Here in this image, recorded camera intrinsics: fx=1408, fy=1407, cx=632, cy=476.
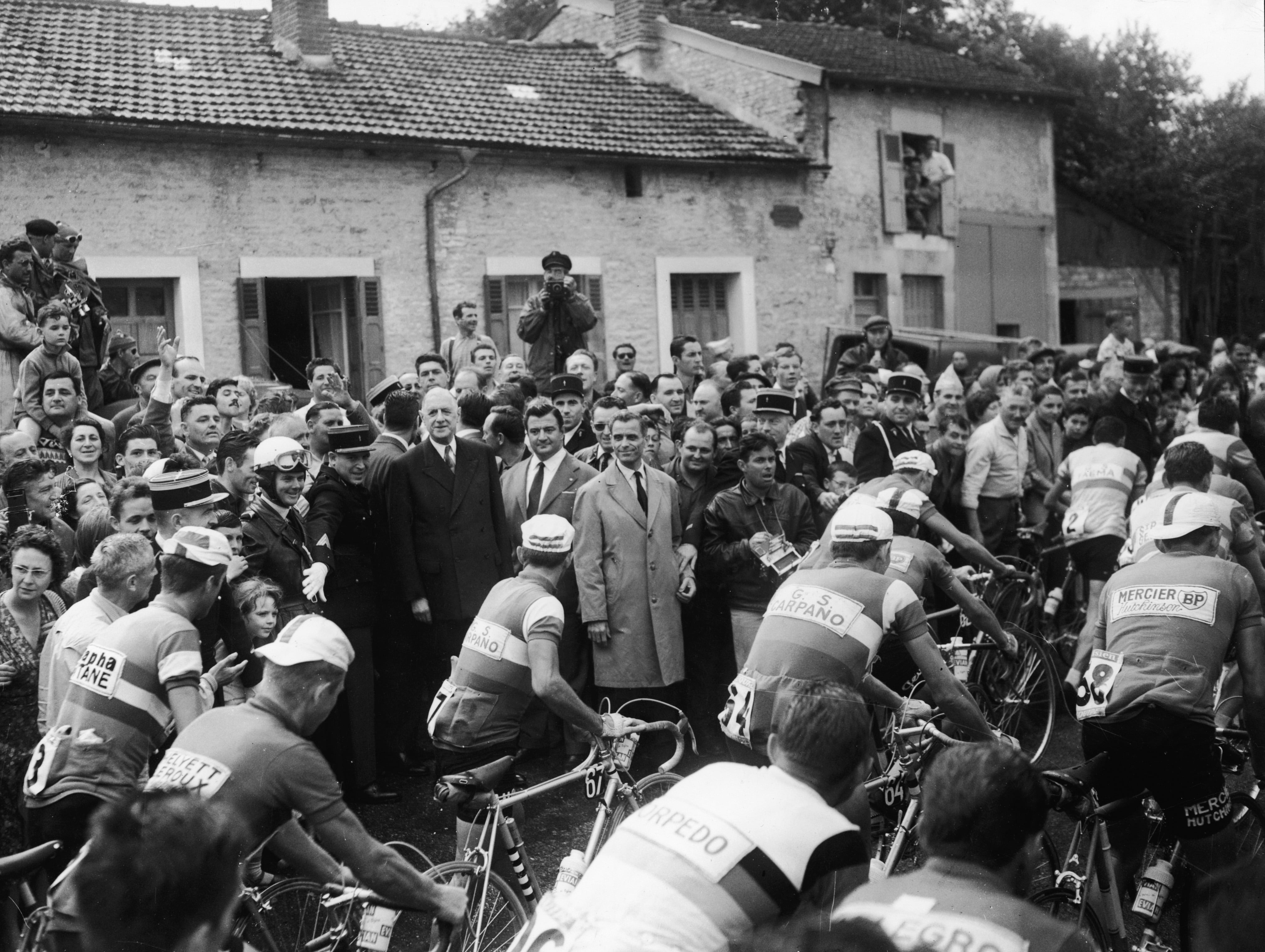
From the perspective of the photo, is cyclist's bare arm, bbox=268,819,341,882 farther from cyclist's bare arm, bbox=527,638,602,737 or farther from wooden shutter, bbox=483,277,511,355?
wooden shutter, bbox=483,277,511,355

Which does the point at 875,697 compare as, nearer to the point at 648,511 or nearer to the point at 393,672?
the point at 648,511

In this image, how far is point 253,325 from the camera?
16781 millimetres

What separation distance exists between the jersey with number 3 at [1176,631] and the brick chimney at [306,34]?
15.7 m

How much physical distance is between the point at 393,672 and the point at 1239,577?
15.2 feet

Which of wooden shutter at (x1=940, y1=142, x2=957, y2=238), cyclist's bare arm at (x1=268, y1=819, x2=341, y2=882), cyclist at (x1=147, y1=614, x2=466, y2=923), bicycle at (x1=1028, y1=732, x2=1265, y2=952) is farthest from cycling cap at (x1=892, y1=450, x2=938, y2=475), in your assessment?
wooden shutter at (x1=940, y1=142, x2=957, y2=238)

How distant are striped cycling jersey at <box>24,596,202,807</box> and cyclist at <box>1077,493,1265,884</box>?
3433 millimetres

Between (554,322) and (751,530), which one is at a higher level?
(554,322)

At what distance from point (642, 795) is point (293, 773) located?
2145mm

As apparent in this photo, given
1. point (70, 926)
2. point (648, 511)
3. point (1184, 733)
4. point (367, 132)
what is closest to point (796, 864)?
point (70, 926)

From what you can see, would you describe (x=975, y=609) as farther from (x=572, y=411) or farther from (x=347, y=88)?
(x=347, y=88)

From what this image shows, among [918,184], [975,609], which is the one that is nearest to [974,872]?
[975,609]

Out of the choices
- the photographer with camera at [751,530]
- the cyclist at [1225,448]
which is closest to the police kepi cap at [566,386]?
the photographer with camera at [751,530]

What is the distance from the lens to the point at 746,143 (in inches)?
826

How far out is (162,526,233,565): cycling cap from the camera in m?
4.78
